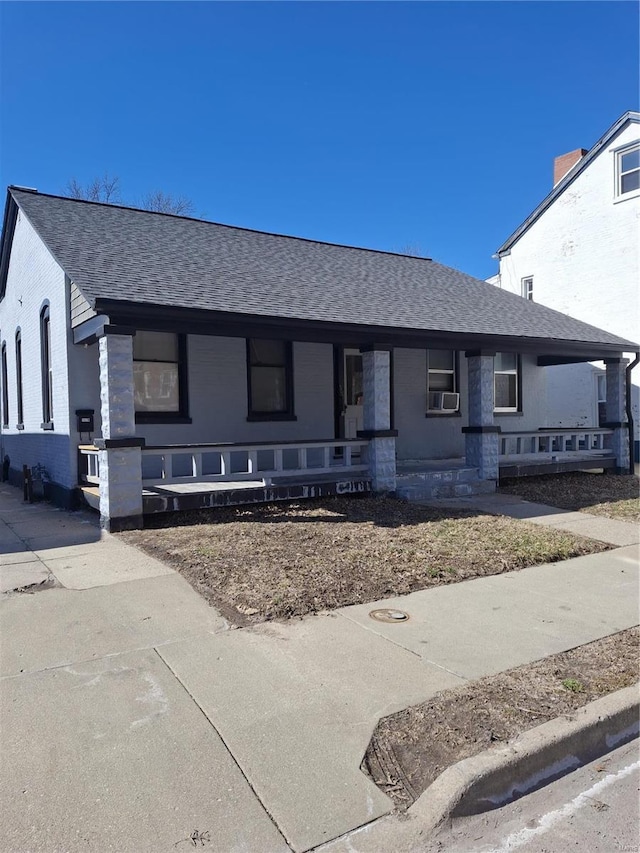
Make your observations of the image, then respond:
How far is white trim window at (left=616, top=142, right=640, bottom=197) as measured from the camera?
1719 centimetres

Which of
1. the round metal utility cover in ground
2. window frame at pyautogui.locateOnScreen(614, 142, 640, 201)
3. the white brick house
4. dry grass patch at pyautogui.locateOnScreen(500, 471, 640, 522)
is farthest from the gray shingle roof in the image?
the round metal utility cover in ground

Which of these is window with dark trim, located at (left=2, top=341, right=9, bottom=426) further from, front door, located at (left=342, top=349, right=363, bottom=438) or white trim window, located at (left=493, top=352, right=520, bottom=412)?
white trim window, located at (left=493, top=352, right=520, bottom=412)

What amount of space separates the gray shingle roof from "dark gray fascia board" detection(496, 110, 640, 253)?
5697 millimetres

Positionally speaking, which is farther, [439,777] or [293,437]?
[293,437]

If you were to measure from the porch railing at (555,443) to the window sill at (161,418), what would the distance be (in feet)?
20.6

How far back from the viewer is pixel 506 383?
15.9 metres

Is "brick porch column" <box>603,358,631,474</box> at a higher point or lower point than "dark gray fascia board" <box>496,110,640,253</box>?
lower

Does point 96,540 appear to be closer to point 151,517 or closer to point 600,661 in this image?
point 151,517

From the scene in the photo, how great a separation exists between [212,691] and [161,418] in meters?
7.55

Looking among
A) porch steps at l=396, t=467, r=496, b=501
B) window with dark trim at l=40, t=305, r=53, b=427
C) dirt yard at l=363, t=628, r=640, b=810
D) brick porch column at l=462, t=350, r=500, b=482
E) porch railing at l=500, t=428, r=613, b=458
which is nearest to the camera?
dirt yard at l=363, t=628, r=640, b=810

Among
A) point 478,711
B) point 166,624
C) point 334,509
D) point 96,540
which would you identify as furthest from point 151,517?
point 478,711

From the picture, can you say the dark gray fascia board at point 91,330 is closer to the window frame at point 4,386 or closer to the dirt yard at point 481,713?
the dirt yard at point 481,713

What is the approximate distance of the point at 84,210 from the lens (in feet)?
40.2

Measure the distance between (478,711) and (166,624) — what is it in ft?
8.18
